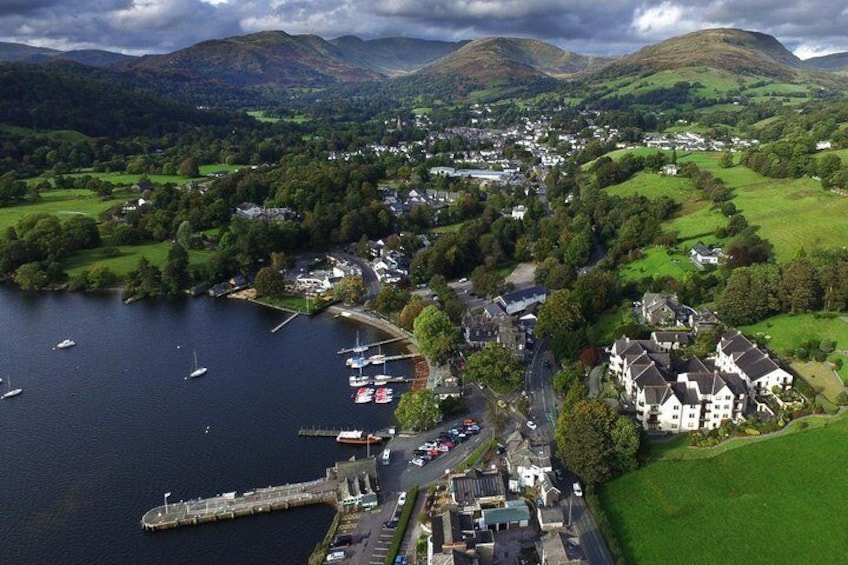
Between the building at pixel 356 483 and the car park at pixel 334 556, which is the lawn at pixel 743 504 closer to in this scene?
the building at pixel 356 483

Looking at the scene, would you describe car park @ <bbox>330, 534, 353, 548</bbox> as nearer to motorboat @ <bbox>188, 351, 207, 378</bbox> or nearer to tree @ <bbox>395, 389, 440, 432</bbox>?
tree @ <bbox>395, 389, 440, 432</bbox>

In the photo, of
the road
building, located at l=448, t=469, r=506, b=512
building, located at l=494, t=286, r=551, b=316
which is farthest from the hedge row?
building, located at l=494, t=286, r=551, b=316

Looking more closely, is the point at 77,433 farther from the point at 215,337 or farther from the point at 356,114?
the point at 356,114

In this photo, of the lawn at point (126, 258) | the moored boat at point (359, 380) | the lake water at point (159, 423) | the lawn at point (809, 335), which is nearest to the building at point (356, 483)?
the lake water at point (159, 423)

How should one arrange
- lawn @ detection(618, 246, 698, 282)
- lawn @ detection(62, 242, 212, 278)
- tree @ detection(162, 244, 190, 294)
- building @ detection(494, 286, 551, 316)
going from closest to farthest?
building @ detection(494, 286, 551, 316) → lawn @ detection(618, 246, 698, 282) → tree @ detection(162, 244, 190, 294) → lawn @ detection(62, 242, 212, 278)

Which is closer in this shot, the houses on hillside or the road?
the road

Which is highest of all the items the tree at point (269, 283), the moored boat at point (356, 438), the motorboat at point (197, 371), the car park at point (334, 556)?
the tree at point (269, 283)
